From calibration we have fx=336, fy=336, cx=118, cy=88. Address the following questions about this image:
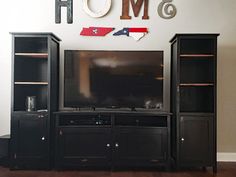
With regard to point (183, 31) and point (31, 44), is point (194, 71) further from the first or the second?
point (31, 44)

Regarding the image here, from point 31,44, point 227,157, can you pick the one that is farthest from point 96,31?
point 227,157

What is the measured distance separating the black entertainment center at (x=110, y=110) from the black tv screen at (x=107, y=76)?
0.5 inches

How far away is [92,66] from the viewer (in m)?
4.13

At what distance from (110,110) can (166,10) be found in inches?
60.3

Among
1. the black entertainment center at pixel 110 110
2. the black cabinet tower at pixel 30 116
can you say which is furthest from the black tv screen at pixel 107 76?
the black cabinet tower at pixel 30 116

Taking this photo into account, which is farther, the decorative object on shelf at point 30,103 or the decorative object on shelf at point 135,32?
the decorative object on shelf at point 135,32

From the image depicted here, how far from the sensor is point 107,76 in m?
4.13

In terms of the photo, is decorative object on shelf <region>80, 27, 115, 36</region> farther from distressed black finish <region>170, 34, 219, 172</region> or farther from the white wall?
distressed black finish <region>170, 34, 219, 172</region>

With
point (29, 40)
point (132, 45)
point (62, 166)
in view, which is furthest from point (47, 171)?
point (132, 45)

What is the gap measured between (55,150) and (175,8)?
238 cm

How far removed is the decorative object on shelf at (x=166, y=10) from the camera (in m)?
4.45

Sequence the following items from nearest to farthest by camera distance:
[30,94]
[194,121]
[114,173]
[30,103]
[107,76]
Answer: [114,173], [194,121], [30,103], [107,76], [30,94]

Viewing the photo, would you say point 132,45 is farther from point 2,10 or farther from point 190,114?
point 2,10

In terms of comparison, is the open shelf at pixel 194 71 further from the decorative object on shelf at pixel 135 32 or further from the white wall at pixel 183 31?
the decorative object on shelf at pixel 135 32
